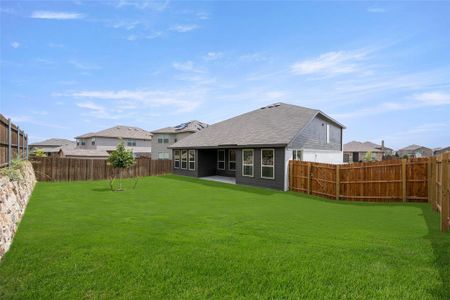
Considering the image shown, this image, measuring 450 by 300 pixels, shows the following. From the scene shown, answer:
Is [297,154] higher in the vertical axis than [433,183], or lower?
higher

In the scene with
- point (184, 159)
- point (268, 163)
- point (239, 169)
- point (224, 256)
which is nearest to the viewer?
point (224, 256)

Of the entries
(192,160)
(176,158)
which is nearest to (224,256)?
(192,160)

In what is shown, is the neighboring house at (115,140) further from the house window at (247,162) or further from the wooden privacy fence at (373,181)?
the wooden privacy fence at (373,181)

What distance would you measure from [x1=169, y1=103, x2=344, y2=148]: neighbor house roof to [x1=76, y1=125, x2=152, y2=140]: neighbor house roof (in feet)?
96.6

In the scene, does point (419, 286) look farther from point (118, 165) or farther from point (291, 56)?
point (118, 165)

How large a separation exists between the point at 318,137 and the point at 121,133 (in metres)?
43.7

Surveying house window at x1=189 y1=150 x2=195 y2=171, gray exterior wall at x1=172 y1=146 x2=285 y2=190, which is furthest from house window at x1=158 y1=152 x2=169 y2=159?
house window at x1=189 y1=150 x2=195 y2=171

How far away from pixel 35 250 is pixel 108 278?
7.47 ft

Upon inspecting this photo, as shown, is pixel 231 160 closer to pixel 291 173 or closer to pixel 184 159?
pixel 184 159

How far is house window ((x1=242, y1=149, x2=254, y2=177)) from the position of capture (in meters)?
18.0

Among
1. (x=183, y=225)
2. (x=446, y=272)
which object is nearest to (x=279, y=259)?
(x=446, y=272)

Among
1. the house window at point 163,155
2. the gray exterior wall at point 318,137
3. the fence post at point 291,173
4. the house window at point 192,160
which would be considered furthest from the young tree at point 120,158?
the house window at point 163,155

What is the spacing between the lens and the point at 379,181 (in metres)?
12.1

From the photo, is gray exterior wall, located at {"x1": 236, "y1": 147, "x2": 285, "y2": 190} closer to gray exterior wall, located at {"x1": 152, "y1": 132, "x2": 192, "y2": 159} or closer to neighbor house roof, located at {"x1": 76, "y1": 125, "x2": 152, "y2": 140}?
gray exterior wall, located at {"x1": 152, "y1": 132, "x2": 192, "y2": 159}
